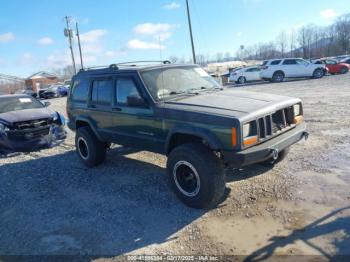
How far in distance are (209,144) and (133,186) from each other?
6.50 feet

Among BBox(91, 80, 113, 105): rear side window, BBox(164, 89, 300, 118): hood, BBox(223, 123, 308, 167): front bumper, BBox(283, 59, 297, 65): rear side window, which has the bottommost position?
BBox(223, 123, 308, 167): front bumper

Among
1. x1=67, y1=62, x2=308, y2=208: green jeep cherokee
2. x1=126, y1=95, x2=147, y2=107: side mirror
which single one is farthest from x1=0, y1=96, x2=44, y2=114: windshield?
x1=126, y1=95, x2=147, y2=107: side mirror

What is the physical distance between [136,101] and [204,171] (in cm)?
163

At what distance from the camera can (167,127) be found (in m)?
4.89

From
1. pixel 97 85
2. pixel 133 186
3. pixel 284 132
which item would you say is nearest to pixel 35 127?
pixel 97 85

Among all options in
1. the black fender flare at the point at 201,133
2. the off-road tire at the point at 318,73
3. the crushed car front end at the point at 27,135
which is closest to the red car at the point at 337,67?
the off-road tire at the point at 318,73

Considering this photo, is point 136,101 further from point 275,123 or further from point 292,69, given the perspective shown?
point 292,69

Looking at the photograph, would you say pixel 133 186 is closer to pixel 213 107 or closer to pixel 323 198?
pixel 213 107

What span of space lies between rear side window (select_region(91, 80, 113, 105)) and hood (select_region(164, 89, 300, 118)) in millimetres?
1480

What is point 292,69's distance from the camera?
1003 inches

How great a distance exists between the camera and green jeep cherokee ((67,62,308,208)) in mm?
4238

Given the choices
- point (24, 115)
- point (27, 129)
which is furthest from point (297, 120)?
point (24, 115)

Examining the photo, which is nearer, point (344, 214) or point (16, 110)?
point (344, 214)

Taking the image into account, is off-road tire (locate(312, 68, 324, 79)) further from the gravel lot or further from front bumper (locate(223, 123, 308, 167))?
front bumper (locate(223, 123, 308, 167))
